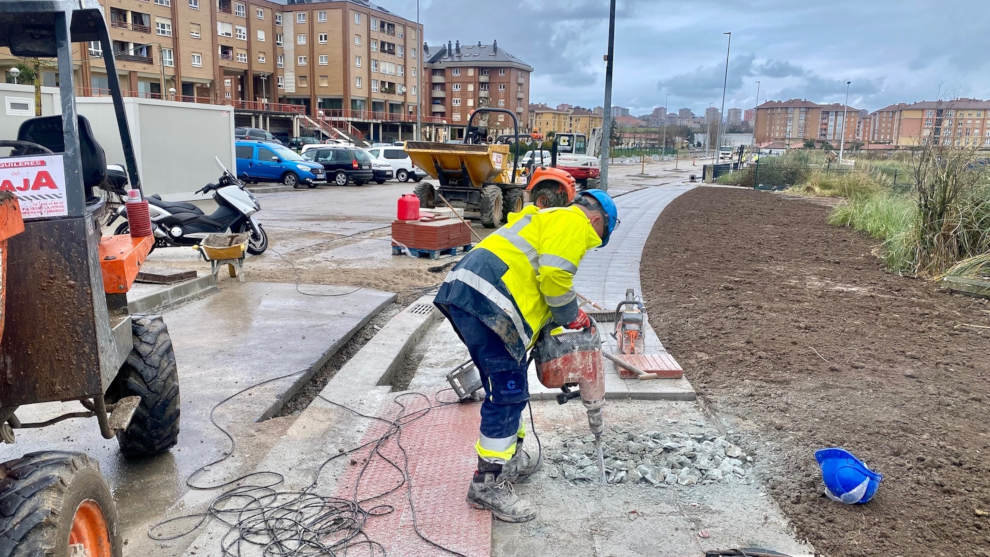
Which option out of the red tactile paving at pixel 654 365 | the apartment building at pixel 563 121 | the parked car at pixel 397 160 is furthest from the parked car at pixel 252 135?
the apartment building at pixel 563 121

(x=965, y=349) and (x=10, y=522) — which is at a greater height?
(x=10, y=522)

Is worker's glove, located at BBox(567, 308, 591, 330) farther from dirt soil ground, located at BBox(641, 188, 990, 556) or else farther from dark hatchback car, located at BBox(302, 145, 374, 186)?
dark hatchback car, located at BBox(302, 145, 374, 186)

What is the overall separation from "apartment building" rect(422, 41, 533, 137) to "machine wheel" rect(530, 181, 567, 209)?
257ft

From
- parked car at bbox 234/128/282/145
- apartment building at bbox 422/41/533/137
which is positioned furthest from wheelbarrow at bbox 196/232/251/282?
apartment building at bbox 422/41/533/137

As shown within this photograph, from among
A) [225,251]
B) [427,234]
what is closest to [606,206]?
[225,251]

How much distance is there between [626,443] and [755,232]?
10.8 meters

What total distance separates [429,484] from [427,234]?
24.0 ft

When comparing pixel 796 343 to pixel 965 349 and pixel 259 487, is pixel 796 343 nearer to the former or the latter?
pixel 965 349

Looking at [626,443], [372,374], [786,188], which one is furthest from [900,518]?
[786,188]

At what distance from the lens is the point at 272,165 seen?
24422 mm

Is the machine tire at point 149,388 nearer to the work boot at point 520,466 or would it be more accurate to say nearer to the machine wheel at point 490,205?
the work boot at point 520,466

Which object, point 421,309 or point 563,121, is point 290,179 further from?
point 563,121

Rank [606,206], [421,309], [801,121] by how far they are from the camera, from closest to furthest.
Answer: [606,206] < [421,309] < [801,121]

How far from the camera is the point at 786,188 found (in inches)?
1094
